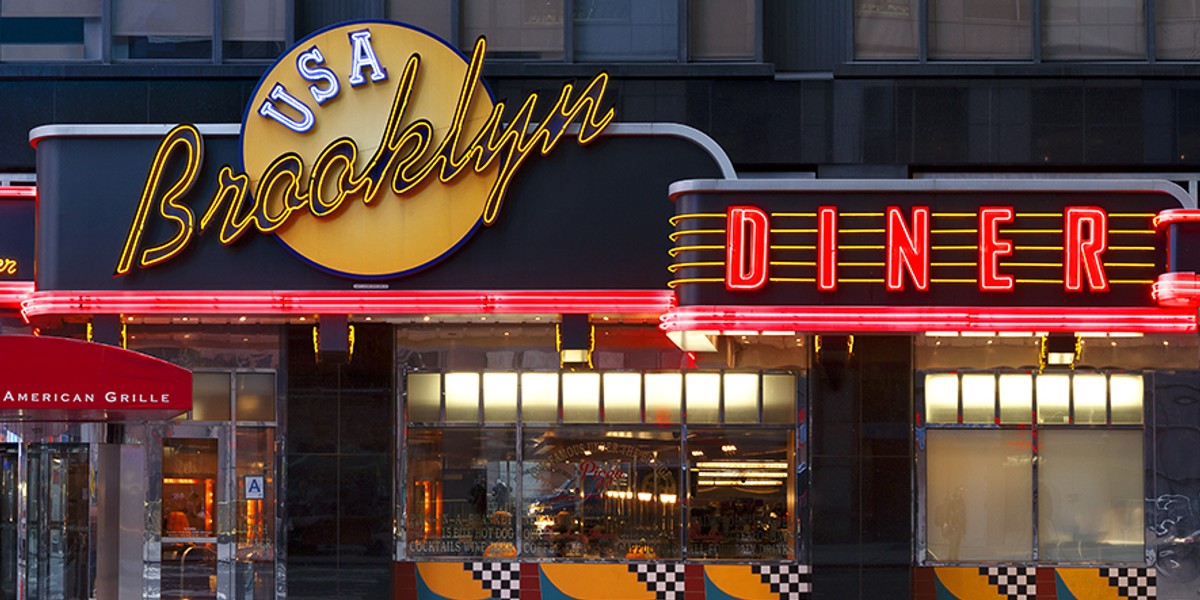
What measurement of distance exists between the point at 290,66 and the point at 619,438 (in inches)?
237

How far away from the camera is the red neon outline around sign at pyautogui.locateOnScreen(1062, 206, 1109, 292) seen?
16297 millimetres

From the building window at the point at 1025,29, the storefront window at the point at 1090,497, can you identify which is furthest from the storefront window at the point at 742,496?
the building window at the point at 1025,29

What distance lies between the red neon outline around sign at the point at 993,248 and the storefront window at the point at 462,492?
20.4 ft

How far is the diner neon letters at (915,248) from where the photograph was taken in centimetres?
1633

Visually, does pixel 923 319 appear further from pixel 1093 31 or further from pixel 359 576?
pixel 359 576

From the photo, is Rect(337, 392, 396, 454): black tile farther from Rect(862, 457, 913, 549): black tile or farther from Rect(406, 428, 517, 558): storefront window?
Rect(862, 457, 913, 549): black tile

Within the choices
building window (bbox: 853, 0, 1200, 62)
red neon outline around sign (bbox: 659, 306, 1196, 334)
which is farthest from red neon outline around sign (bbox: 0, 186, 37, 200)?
building window (bbox: 853, 0, 1200, 62)

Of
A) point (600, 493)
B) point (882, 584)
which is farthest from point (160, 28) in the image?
point (882, 584)

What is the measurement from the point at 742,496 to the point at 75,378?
8.85 m

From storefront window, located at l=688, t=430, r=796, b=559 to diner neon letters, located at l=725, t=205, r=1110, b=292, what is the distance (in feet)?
10.8

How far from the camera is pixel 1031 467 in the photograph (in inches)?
747

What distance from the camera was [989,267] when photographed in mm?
16375

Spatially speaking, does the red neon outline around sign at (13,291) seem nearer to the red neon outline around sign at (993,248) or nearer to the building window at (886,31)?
the building window at (886,31)

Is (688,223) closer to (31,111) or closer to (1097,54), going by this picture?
(1097,54)
